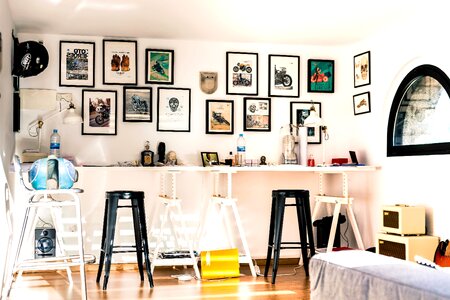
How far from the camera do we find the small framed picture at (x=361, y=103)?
19.6ft

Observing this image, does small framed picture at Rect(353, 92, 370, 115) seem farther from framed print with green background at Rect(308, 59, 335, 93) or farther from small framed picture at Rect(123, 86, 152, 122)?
small framed picture at Rect(123, 86, 152, 122)

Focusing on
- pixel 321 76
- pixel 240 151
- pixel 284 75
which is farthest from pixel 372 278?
pixel 321 76

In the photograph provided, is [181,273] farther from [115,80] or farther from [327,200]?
[115,80]

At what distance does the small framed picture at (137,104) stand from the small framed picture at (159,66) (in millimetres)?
136

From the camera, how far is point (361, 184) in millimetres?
6020

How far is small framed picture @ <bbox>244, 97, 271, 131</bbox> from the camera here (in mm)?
6176

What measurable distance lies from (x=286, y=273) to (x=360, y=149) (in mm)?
1573

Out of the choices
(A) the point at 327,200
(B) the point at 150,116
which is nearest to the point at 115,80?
(B) the point at 150,116

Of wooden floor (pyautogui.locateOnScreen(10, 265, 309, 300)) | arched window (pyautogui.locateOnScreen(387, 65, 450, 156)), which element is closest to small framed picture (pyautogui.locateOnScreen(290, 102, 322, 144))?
arched window (pyautogui.locateOnScreen(387, 65, 450, 156))

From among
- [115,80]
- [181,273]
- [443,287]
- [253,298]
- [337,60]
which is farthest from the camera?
[337,60]

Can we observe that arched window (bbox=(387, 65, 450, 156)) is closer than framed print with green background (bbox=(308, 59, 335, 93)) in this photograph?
Yes

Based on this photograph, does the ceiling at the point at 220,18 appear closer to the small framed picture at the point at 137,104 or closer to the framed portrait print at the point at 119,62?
the framed portrait print at the point at 119,62

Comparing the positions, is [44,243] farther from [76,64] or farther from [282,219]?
[282,219]

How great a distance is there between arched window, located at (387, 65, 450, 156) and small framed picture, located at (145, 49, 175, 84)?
2.28 m
